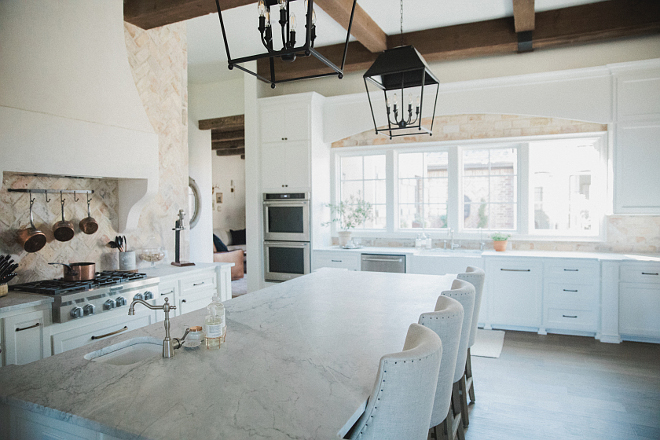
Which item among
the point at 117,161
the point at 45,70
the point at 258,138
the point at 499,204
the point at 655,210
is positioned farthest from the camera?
the point at 258,138

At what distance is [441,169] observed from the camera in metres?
5.43

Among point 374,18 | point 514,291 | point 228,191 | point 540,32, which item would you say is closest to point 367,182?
point 374,18

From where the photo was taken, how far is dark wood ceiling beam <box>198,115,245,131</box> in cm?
698

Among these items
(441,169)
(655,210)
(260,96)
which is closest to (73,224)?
(260,96)

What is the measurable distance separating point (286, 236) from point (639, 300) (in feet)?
12.7

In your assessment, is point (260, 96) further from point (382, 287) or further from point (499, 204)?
point (382, 287)

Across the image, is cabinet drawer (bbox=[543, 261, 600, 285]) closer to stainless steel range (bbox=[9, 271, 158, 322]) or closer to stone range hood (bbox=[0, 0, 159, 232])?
stainless steel range (bbox=[9, 271, 158, 322])

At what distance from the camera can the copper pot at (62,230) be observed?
3043 mm

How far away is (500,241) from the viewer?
4.81m

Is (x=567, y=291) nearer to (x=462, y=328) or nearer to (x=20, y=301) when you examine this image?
(x=462, y=328)

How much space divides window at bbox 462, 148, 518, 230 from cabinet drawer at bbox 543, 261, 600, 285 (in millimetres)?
874

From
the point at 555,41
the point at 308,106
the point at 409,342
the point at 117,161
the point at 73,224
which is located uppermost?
the point at 555,41

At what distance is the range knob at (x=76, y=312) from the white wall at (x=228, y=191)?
25.9ft

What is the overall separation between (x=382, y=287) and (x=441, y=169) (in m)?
3.07
